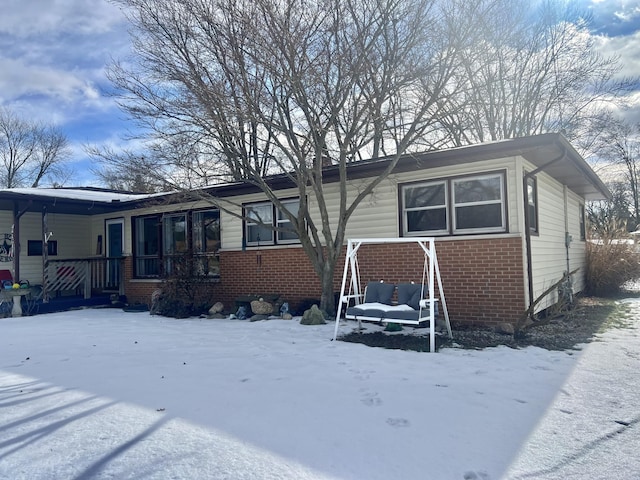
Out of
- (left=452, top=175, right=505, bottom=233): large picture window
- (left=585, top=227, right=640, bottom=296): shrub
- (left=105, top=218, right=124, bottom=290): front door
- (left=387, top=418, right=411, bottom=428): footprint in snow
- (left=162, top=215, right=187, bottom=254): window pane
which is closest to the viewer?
(left=387, top=418, right=411, bottom=428): footprint in snow

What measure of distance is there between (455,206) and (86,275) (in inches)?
422

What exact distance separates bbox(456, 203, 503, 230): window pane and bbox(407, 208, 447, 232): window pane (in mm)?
271

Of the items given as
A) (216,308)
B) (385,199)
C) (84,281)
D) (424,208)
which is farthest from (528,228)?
(84,281)

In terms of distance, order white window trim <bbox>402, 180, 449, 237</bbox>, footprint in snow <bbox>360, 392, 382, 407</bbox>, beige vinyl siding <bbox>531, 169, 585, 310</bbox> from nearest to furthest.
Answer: footprint in snow <bbox>360, 392, 382, 407</bbox> < white window trim <bbox>402, 180, 449, 237</bbox> < beige vinyl siding <bbox>531, 169, 585, 310</bbox>

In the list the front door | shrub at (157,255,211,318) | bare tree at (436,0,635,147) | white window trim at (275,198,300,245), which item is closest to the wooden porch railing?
the front door

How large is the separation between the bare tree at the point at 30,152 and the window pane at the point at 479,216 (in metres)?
35.2

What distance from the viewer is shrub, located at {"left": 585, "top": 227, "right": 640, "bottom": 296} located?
12383mm

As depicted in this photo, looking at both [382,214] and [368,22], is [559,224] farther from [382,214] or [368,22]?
[368,22]

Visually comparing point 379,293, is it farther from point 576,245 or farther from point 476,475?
point 576,245

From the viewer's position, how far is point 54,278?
13.1m

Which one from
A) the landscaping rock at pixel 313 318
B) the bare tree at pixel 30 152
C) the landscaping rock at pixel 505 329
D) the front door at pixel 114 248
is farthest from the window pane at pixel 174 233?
the bare tree at pixel 30 152

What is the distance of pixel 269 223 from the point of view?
10.4m

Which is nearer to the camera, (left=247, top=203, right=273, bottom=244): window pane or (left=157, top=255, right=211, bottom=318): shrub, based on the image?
(left=157, top=255, right=211, bottom=318): shrub

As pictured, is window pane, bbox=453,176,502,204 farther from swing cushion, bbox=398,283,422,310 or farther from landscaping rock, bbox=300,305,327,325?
landscaping rock, bbox=300,305,327,325
